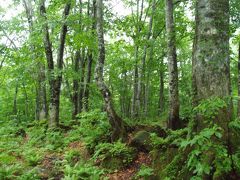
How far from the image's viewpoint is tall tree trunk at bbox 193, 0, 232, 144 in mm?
5527

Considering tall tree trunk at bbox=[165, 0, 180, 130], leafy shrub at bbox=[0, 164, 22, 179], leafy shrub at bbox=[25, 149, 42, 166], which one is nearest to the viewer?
leafy shrub at bbox=[0, 164, 22, 179]

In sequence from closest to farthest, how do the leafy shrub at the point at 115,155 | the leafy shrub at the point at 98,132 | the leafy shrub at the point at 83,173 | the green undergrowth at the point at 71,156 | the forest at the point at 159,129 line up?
the forest at the point at 159,129
the leafy shrub at the point at 83,173
the green undergrowth at the point at 71,156
the leafy shrub at the point at 115,155
the leafy shrub at the point at 98,132

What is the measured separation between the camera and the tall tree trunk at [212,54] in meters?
5.53

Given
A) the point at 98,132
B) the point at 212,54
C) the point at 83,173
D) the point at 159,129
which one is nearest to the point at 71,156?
the point at 98,132

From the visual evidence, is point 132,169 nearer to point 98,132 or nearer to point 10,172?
point 98,132

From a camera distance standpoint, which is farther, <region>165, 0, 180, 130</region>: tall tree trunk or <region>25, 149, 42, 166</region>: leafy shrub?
<region>25, 149, 42, 166</region>: leafy shrub

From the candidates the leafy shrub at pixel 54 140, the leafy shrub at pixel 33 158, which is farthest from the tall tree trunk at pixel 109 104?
the leafy shrub at pixel 54 140

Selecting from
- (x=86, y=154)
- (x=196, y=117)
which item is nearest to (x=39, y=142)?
(x=86, y=154)

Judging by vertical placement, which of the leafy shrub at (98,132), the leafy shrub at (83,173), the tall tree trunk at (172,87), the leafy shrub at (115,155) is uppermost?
the tall tree trunk at (172,87)

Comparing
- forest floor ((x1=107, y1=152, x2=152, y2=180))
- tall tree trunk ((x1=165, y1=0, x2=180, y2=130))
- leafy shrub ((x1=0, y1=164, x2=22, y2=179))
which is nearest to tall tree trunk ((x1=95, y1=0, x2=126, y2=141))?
forest floor ((x1=107, y1=152, x2=152, y2=180))

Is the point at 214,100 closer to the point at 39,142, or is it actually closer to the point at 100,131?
the point at 100,131

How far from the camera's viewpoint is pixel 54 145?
12.0 meters

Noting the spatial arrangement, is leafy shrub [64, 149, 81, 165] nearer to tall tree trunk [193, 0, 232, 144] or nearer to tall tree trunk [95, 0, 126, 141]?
tall tree trunk [95, 0, 126, 141]

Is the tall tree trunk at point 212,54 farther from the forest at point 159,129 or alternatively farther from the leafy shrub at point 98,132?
the leafy shrub at point 98,132
